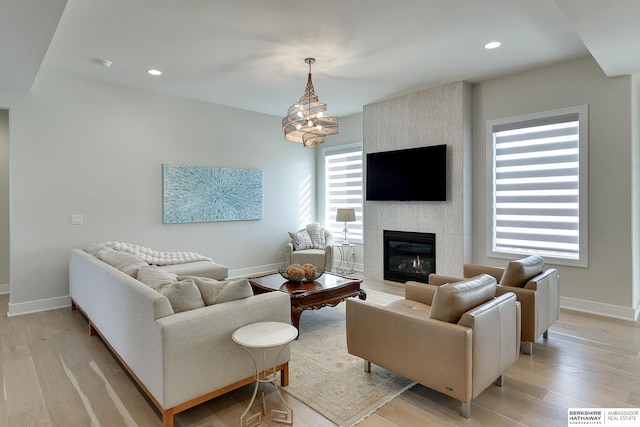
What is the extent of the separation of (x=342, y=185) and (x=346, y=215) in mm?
967

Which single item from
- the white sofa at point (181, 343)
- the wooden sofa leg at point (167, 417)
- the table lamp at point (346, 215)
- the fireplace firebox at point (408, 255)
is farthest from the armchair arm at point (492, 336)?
the table lamp at point (346, 215)

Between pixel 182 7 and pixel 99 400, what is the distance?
3.11 meters

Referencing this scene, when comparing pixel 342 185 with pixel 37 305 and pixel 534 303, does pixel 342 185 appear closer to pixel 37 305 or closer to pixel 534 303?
pixel 534 303

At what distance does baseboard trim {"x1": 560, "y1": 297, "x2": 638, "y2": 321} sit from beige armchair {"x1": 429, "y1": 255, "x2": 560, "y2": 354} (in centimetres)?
112

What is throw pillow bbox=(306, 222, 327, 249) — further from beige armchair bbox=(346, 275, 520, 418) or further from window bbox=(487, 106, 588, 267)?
beige armchair bbox=(346, 275, 520, 418)

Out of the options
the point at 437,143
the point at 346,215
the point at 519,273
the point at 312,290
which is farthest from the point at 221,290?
the point at 346,215

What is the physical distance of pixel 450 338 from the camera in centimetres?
211

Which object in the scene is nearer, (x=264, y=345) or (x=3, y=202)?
(x=264, y=345)

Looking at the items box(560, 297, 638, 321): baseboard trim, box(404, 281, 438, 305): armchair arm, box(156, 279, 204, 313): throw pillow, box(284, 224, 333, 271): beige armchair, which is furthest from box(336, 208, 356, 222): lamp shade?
box(156, 279, 204, 313): throw pillow

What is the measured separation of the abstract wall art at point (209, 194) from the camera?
17.7ft

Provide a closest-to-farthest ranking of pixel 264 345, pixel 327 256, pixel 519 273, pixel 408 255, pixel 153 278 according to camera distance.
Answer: pixel 264 345 → pixel 153 278 → pixel 519 273 → pixel 408 255 → pixel 327 256

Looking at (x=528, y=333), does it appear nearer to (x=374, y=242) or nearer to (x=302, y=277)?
(x=302, y=277)

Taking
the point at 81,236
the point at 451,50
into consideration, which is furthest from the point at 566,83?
the point at 81,236

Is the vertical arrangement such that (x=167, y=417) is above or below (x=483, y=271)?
below
